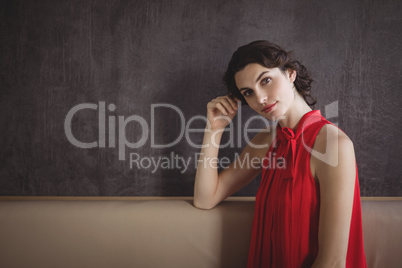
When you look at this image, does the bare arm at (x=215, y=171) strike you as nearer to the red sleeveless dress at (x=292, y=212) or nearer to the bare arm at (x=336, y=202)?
the red sleeveless dress at (x=292, y=212)

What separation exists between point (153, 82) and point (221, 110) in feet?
1.24

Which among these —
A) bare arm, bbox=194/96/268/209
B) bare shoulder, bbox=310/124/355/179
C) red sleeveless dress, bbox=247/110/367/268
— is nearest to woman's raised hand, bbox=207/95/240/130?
bare arm, bbox=194/96/268/209

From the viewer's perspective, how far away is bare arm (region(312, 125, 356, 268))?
2.53 ft

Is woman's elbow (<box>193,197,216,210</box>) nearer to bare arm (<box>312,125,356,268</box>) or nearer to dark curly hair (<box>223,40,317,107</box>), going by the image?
bare arm (<box>312,125,356,268</box>)

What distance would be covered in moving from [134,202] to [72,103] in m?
0.56

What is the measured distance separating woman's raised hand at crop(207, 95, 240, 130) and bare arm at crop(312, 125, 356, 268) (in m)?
0.41

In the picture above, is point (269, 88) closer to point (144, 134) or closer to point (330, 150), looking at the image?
point (330, 150)

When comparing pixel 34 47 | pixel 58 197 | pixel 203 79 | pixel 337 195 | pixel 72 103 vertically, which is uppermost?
pixel 34 47

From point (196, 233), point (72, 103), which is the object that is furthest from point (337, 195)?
point (72, 103)

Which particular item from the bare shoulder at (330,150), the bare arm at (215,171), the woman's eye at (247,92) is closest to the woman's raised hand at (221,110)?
the bare arm at (215,171)

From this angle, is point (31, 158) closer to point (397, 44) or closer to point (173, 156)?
point (173, 156)

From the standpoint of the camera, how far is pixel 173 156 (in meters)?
1.26

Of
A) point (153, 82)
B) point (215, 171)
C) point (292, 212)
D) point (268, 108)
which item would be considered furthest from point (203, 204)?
point (153, 82)

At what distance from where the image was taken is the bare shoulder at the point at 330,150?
0.79m
